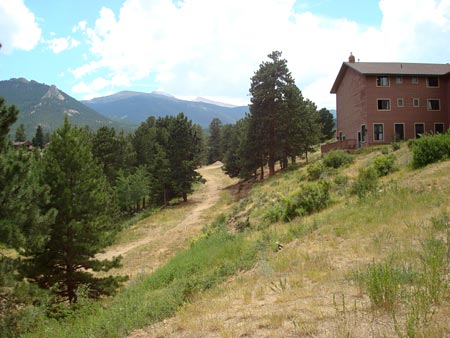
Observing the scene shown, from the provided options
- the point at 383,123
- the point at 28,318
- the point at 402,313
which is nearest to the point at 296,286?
the point at 402,313

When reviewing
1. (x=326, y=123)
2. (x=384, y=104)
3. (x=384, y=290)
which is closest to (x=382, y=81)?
(x=384, y=104)

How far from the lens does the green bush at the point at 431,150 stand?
653 inches

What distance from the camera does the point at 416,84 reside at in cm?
3709

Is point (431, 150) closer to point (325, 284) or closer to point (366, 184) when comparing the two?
point (366, 184)

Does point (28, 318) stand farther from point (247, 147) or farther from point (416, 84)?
point (416, 84)

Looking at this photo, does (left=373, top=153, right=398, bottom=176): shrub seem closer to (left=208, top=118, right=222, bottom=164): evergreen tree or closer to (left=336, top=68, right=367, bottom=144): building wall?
(left=336, top=68, right=367, bottom=144): building wall

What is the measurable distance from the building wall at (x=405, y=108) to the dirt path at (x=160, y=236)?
64.5ft

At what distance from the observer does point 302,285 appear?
6.57 meters

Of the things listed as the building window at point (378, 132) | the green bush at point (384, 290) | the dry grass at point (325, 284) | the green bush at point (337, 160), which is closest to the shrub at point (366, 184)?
the dry grass at point (325, 284)

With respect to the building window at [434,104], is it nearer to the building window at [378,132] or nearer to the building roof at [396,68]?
the building roof at [396,68]

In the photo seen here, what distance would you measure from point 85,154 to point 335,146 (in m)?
29.7

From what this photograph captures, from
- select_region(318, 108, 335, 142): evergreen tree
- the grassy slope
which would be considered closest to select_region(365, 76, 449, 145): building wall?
the grassy slope

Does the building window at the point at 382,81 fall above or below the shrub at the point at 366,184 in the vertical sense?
above

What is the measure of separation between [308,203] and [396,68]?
30.1 m
